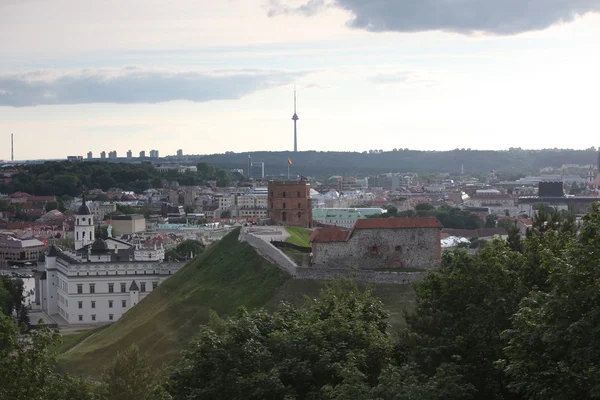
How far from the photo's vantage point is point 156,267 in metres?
78.5

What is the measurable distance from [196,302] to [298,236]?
14504mm

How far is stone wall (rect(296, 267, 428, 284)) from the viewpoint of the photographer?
4716 cm

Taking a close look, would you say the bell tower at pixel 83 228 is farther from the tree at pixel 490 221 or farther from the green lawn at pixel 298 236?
the tree at pixel 490 221

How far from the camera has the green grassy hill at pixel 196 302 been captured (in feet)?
155

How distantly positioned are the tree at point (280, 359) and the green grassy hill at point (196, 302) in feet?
47.6

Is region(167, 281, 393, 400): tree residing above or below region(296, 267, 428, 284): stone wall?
above

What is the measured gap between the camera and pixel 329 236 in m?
52.8

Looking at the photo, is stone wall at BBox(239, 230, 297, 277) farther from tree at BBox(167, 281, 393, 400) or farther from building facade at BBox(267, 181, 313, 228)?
tree at BBox(167, 281, 393, 400)

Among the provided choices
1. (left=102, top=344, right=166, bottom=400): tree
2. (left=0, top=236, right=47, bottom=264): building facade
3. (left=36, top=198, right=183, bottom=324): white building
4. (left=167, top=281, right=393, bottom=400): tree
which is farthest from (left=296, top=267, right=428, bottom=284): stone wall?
(left=0, top=236, right=47, bottom=264): building facade

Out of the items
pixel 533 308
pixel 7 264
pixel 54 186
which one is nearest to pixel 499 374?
pixel 533 308

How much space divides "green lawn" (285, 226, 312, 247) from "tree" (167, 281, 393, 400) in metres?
33.5

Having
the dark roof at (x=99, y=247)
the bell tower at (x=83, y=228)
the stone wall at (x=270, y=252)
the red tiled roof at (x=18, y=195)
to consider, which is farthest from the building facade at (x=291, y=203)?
the red tiled roof at (x=18, y=195)

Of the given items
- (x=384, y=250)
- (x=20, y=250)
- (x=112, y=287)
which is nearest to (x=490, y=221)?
(x=20, y=250)

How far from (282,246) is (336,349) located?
108 ft
